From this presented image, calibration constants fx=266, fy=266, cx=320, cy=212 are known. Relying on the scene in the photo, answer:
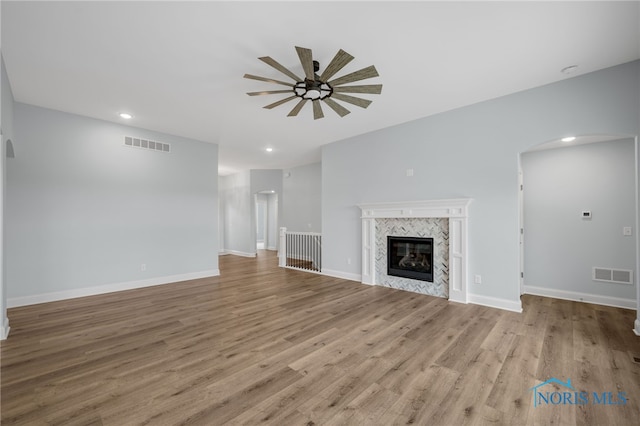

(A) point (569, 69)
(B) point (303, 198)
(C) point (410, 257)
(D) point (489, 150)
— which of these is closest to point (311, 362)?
(C) point (410, 257)

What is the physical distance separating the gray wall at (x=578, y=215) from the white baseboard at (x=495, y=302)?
4.49ft

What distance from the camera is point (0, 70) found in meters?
2.78

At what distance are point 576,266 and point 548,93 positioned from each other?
9.21 feet

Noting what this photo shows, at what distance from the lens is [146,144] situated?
5.34 metres

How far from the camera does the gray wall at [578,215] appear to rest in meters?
4.00

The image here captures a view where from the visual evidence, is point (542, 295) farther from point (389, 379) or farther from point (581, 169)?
point (389, 379)

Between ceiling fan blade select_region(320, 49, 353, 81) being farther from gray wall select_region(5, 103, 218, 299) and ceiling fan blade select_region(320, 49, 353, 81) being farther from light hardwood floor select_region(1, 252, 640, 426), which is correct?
gray wall select_region(5, 103, 218, 299)

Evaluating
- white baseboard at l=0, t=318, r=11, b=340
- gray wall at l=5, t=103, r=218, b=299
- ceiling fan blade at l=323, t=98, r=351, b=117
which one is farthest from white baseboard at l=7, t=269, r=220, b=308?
ceiling fan blade at l=323, t=98, r=351, b=117

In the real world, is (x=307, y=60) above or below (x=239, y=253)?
above

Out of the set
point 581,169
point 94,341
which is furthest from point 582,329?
point 94,341

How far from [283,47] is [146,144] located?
4045 millimetres

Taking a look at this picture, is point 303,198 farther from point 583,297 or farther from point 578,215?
point 583,297

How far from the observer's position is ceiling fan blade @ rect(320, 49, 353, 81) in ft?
7.82

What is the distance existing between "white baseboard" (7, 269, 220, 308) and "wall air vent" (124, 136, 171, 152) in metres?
2.64
